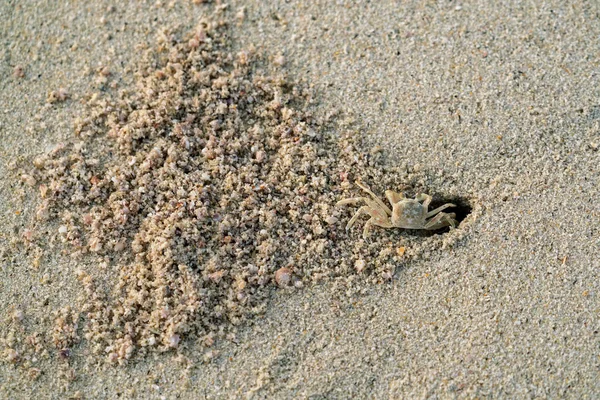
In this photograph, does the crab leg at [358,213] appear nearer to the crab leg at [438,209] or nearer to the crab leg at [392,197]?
the crab leg at [392,197]

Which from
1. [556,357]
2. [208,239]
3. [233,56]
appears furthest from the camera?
[233,56]

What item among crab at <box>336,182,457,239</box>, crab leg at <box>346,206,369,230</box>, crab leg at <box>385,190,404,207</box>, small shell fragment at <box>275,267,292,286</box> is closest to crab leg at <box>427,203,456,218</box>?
crab at <box>336,182,457,239</box>

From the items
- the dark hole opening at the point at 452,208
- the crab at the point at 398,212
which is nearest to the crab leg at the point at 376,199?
the crab at the point at 398,212

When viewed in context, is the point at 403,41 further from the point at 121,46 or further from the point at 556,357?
the point at 556,357

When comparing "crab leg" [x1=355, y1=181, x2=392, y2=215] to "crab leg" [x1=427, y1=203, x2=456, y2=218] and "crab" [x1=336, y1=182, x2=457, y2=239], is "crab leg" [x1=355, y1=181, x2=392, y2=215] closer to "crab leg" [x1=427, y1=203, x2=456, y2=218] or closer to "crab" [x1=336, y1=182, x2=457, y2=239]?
"crab" [x1=336, y1=182, x2=457, y2=239]

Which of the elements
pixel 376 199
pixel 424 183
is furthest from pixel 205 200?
pixel 424 183

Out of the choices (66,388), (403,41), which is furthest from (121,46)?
(66,388)
